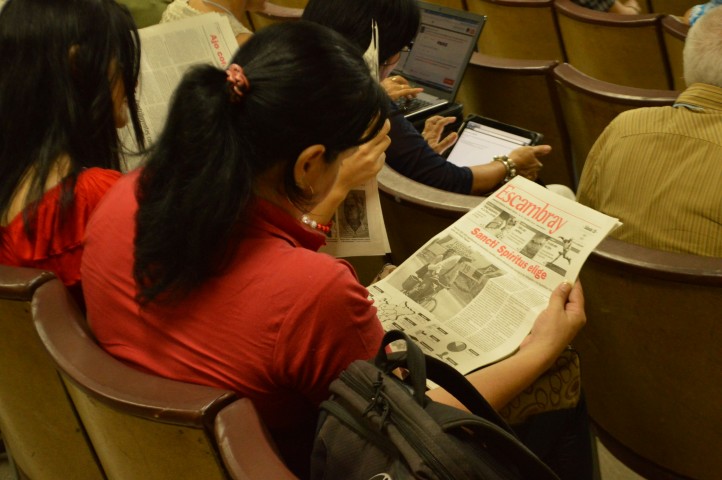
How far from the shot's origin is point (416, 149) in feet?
5.63

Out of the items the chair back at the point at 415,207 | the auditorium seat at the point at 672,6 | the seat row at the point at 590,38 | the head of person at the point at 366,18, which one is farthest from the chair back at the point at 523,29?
the chair back at the point at 415,207

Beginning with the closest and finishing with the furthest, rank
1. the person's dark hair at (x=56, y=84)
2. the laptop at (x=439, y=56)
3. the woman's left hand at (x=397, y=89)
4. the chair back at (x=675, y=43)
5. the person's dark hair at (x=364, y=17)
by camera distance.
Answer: the person's dark hair at (x=56, y=84) → the person's dark hair at (x=364, y=17) → the woman's left hand at (x=397, y=89) → the laptop at (x=439, y=56) → the chair back at (x=675, y=43)

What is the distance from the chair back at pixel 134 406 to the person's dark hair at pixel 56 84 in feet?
1.20

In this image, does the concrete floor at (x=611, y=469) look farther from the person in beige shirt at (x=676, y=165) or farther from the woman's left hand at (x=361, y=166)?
the woman's left hand at (x=361, y=166)

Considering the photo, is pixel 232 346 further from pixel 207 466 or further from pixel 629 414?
pixel 629 414

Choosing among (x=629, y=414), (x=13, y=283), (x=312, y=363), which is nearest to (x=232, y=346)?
(x=312, y=363)

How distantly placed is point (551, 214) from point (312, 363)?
0.53 meters

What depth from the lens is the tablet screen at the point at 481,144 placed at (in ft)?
6.40

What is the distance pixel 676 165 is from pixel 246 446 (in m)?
0.98

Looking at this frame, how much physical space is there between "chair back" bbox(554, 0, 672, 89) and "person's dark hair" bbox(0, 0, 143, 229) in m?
1.62

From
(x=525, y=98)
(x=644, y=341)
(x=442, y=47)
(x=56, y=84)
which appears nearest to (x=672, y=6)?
(x=525, y=98)

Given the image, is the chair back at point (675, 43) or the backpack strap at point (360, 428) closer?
the backpack strap at point (360, 428)

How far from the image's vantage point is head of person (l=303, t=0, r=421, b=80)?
1609mm

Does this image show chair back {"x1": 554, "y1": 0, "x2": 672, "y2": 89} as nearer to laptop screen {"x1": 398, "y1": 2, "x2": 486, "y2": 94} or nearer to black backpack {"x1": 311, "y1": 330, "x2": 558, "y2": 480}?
laptop screen {"x1": 398, "y1": 2, "x2": 486, "y2": 94}
